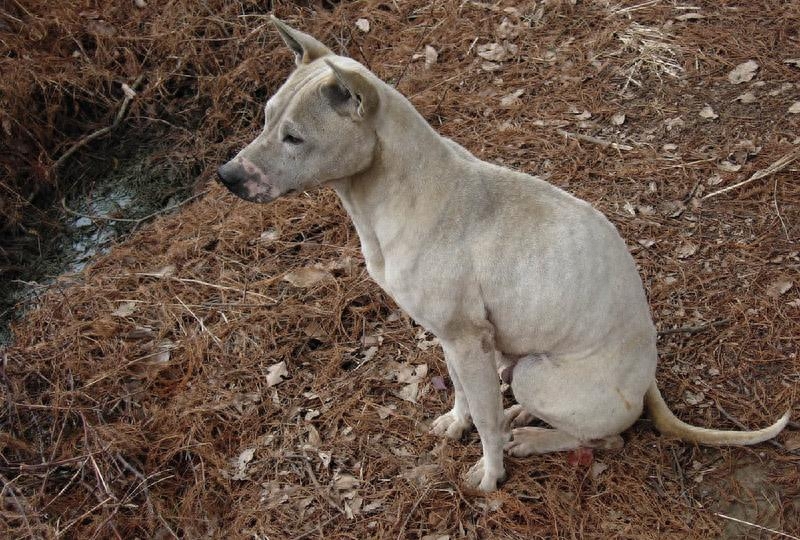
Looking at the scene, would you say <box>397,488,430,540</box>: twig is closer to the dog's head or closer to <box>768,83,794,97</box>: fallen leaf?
the dog's head

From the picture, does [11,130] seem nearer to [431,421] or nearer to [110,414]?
[110,414]

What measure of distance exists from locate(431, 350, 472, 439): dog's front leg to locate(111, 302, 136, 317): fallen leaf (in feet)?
7.53

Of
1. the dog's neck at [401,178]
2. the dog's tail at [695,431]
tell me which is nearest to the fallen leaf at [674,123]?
the dog's tail at [695,431]

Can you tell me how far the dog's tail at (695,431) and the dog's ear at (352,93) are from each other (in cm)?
194

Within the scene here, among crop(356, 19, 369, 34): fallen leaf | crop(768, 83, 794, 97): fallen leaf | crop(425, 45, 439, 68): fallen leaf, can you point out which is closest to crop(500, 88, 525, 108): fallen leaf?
crop(425, 45, 439, 68): fallen leaf

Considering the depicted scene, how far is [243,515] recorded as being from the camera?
3.83 metres

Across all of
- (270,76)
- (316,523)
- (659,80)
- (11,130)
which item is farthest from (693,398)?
(11,130)

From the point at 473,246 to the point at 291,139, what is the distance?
0.86 metres

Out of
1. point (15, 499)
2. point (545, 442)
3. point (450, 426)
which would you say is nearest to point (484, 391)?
point (545, 442)

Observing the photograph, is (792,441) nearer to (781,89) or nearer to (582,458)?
(582,458)

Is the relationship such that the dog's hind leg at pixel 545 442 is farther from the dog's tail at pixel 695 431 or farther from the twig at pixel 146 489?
the twig at pixel 146 489

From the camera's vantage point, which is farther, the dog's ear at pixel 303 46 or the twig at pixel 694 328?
the twig at pixel 694 328

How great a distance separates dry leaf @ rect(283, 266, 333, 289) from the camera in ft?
16.4

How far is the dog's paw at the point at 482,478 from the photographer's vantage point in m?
3.65
